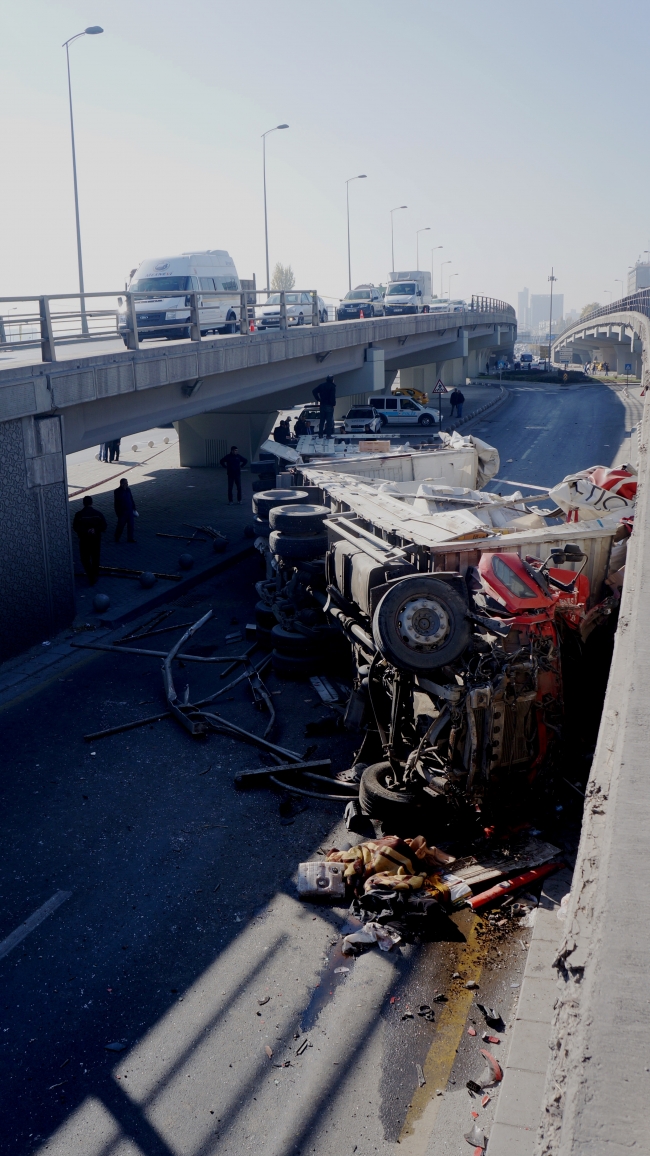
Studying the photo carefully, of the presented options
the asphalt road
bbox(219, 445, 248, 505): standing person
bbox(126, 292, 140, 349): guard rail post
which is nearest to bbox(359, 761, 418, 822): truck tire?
the asphalt road

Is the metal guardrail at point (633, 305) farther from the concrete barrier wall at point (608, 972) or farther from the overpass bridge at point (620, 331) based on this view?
the concrete barrier wall at point (608, 972)

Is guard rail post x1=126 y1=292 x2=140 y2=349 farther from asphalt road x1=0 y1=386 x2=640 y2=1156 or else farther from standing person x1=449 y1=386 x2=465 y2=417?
standing person x1=449 y1=386 x2=465 y2=417

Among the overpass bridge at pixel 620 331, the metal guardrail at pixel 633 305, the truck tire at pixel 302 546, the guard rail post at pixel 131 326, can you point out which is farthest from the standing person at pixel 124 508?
the metal guardrail at pixel 633 305

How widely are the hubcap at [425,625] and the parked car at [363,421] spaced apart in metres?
27.6

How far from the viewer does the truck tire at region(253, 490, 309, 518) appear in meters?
13.4

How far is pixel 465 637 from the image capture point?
744cm

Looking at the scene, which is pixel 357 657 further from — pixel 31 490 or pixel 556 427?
pixel 556 427

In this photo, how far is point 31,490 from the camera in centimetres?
1295

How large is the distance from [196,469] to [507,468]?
33.2ft

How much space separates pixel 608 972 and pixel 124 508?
17.1 m

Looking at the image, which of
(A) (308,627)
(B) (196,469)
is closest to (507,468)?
(B) (196,469)

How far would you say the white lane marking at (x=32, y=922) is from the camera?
6539 millimetres

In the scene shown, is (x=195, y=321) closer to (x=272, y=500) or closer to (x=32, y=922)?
(x=272, y=500)

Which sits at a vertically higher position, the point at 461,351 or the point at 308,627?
the point at 461,351
